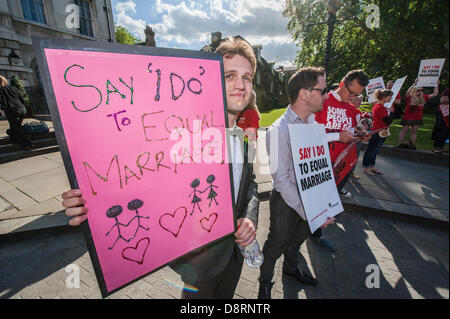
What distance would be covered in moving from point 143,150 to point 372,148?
5.70 metres

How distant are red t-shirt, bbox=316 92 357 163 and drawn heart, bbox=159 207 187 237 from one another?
226cm

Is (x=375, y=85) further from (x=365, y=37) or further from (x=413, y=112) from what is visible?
(x=365, y=37)

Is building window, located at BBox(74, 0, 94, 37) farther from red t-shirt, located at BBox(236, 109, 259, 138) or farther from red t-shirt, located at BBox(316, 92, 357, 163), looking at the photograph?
red t-shirt, located at BBox(316, 92, 357, 163)

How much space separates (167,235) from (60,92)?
27.6 inches

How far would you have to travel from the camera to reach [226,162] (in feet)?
3.43

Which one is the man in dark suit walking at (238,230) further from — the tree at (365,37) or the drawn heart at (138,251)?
the tree at (365,37)

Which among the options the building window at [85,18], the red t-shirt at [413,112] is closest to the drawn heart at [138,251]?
the red t-shirt at [413,112]

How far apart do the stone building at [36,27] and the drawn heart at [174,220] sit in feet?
34.7

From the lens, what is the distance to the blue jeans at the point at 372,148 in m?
4.67

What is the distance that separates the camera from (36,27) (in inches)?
403

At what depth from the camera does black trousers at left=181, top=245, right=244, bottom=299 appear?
1245 mm

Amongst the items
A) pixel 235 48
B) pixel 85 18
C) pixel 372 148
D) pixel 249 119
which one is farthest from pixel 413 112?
pixel 85 18

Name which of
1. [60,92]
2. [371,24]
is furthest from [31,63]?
[371,24]

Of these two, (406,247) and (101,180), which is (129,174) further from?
(406,247)
